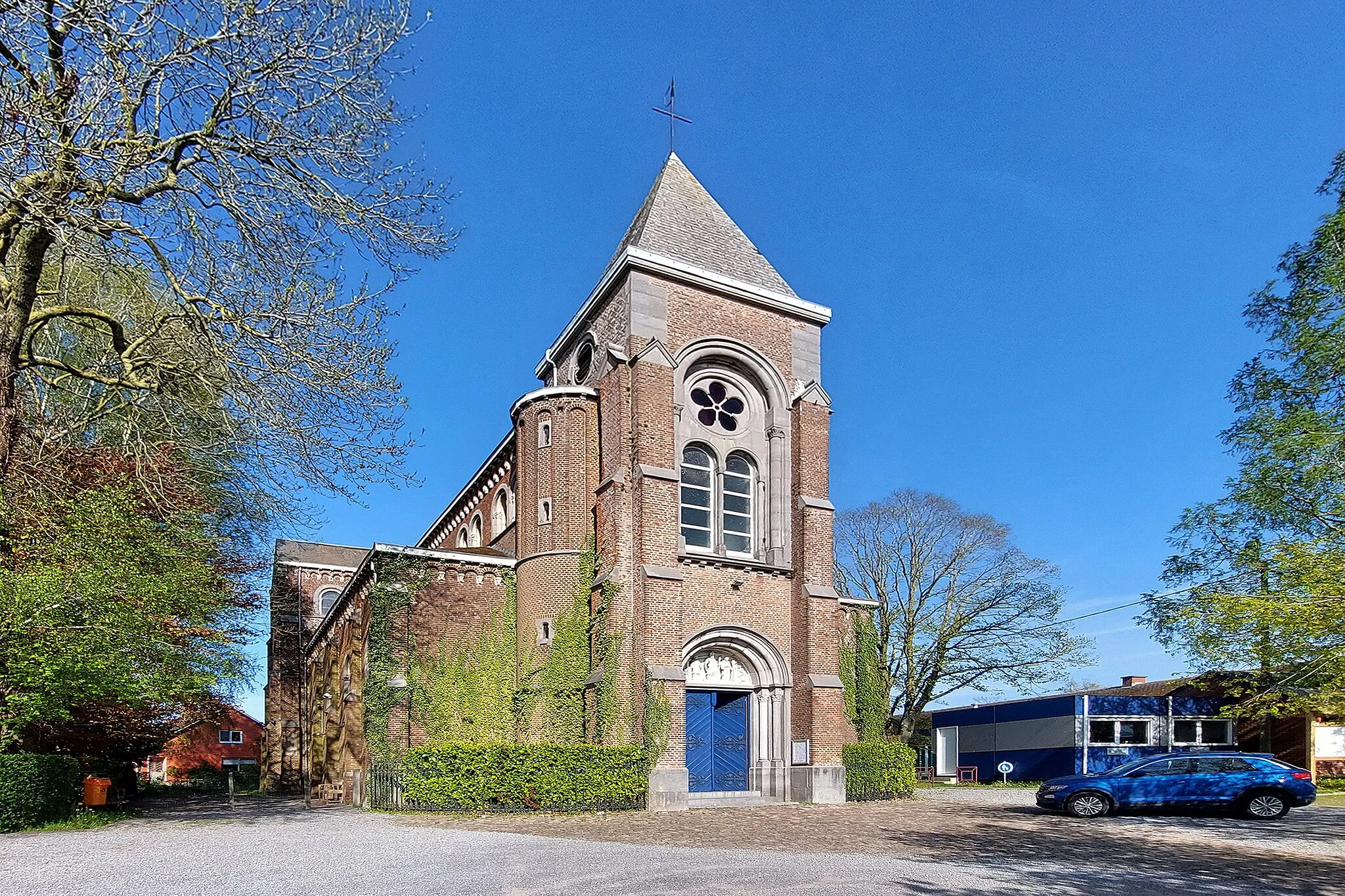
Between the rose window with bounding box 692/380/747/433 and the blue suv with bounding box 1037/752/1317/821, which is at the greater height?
the rose window with bounding box 692/380/747/433

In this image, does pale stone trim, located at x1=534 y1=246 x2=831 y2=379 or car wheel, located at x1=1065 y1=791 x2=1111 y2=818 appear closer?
car wheel, located at x1=1065 y1=791 x2=1111 y2=818

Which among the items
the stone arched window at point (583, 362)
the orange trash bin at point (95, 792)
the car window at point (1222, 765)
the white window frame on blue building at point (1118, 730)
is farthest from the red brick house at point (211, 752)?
the car window at point (1222, 765)

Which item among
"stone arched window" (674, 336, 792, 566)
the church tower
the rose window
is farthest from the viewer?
the rose window

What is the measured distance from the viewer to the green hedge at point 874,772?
2270 cm

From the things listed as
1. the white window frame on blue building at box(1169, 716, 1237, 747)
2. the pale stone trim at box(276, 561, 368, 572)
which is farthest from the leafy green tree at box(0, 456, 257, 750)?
the white window frame on blue building at box(1169, 716, 1237, 747)

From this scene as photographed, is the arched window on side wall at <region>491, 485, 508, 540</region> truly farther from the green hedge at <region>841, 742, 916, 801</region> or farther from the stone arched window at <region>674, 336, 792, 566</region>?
the green hedge at <region>841, 742, 916, 801</region>

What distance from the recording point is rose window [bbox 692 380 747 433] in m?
24.0

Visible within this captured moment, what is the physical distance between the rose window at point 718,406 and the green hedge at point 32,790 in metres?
14.6

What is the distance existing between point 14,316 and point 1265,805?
22.5 meters

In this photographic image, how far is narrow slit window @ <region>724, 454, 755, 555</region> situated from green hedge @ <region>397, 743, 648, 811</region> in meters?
6.61

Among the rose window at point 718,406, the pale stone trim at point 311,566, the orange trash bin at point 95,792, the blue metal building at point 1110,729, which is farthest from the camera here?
the pale stone trim at point 311,566

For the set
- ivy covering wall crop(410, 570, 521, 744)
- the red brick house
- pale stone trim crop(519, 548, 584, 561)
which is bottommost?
the red brick house

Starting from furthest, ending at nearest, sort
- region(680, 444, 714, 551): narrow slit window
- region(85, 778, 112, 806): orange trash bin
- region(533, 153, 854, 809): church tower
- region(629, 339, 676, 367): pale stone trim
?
1. region(680, 444, 714, 551): narrow slit window
2. region(629, 339, 676, 367): pale stone trim
3. region(533, 153, 854, 809): church tower
4. region(85, 778, 112, 806): orange trash bin

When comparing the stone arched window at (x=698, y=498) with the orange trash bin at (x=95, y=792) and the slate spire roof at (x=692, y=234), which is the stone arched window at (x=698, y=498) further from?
the orange trash bin at (x=95, y=792)
